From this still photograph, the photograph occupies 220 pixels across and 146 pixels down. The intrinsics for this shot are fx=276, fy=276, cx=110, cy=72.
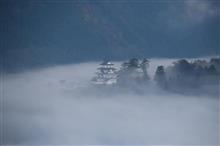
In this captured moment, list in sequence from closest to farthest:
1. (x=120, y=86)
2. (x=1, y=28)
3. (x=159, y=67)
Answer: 1. (x=159, y=67)
2. (x=120, y=86)
3. (x=1, y=28)

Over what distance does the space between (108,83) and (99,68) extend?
0.57m

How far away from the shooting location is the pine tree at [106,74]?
862cm

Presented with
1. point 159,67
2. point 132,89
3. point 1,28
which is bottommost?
point 132,89

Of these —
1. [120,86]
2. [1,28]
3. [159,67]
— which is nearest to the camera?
[159,67]

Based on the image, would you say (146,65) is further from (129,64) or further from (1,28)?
(1,28)

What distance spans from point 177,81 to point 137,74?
133 centimetres

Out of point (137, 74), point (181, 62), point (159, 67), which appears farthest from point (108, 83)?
point (181, 62)

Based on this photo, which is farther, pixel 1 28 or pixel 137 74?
pixel 1 28

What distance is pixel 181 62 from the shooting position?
28.8 ft

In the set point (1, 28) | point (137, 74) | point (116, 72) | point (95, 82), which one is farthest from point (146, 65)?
point (1, 28)

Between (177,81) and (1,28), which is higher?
(1,28)

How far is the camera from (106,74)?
8633 millimetres

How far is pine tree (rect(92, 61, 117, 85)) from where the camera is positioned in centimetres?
862

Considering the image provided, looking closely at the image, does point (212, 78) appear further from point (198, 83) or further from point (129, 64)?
point (129, 64)
